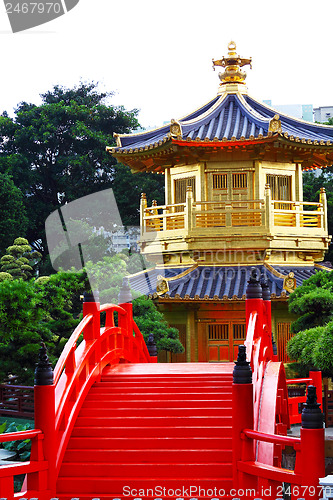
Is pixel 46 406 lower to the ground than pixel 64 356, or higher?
lower

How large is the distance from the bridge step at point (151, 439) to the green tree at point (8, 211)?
21231 mm

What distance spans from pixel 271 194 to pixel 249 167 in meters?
1.00

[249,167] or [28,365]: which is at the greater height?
[249,167]

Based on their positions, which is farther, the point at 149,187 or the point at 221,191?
the point at 149,187

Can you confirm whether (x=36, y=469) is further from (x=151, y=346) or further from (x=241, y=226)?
(x=241, y=226)

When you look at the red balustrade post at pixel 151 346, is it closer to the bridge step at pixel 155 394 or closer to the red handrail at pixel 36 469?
the bridge step at pixel 155 394

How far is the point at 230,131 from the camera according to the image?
19547 millimetres

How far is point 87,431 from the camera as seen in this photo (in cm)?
833

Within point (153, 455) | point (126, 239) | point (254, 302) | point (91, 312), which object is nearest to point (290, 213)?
point (254, 302)

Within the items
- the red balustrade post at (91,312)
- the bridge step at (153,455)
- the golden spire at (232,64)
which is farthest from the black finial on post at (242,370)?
the golden spire at (232,64)

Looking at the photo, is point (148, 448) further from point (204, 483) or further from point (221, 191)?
point (221, 191)

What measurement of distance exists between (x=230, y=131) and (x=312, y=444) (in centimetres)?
1421

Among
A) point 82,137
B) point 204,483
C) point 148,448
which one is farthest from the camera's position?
Result: point 82,137

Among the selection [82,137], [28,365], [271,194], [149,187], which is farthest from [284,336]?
[82,137]
